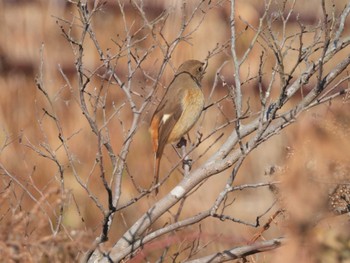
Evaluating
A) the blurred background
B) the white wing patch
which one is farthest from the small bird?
the blurred background

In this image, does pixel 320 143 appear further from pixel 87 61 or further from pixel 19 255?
pixel 87 61

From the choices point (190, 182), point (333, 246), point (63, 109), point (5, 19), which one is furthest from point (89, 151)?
point (333, 246)

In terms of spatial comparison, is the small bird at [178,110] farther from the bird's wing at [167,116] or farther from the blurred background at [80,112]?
the blurred background at [80,112]

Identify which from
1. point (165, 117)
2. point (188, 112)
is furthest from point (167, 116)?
point (188, 112)

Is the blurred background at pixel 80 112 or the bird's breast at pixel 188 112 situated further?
the blurred background at pixel 80 112

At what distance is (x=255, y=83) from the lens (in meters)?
8.49

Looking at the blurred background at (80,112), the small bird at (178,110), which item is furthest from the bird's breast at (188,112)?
the blurred background at (80,112)

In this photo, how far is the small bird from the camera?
4930mm

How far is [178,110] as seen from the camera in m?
5.01

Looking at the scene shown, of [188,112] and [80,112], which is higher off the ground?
[80,112]

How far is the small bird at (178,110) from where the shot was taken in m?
4.93

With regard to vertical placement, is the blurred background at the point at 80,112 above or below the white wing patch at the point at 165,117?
above

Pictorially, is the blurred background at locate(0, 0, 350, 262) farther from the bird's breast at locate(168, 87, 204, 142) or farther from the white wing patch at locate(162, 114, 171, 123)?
the white wing patch at locate(162, 114, 171, 123)

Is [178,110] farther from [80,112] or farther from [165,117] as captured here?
[80,112]
